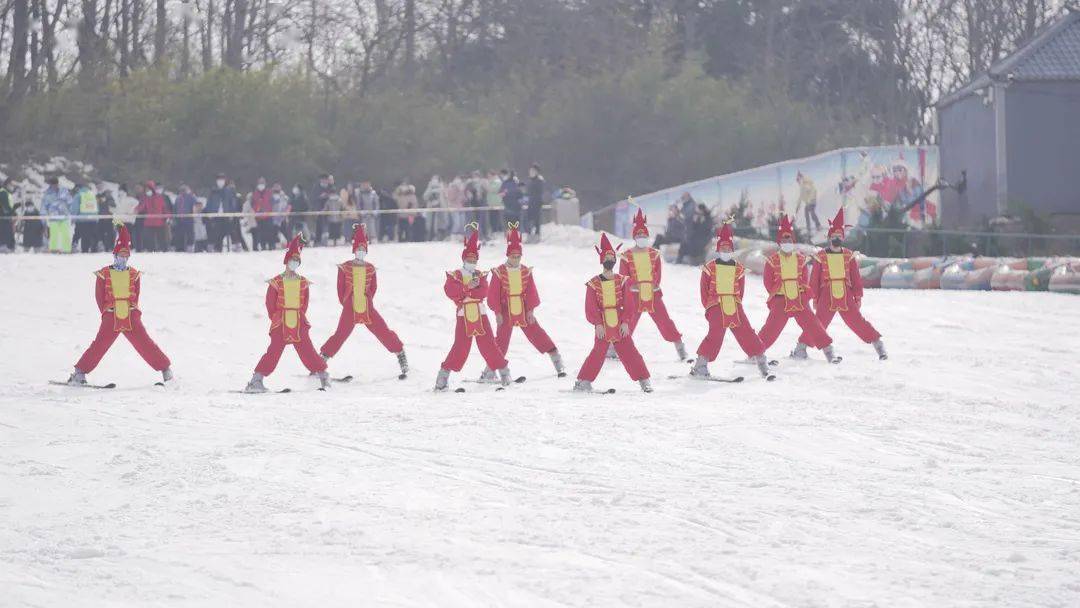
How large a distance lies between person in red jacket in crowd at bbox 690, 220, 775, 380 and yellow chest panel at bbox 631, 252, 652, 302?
3.87 feet

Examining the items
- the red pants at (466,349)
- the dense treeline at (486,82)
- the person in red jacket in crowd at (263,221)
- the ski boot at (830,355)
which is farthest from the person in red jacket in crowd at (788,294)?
the dense treeline at (486,82)

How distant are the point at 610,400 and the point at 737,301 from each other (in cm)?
210

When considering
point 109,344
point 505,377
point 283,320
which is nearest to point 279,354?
point 283,320

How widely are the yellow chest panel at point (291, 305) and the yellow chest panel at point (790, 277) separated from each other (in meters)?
4.83

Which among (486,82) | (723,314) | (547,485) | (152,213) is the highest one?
(486,82)

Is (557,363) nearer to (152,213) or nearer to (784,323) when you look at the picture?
(784,323)

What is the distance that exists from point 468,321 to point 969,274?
12.6m

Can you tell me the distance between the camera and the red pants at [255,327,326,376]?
54.2 feet

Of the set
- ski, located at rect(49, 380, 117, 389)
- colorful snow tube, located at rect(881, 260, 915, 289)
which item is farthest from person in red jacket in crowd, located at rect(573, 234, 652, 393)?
colorful snow tube, located at rect(881, 260, 915, 289)

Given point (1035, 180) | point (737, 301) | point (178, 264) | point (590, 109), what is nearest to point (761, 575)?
point (737, 301)

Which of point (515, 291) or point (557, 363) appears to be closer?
point (515, 291)

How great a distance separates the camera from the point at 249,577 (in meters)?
8.96

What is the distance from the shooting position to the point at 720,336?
55.6ft

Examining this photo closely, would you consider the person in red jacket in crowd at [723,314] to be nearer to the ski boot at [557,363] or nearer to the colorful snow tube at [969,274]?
the ski boot at [557,363]
